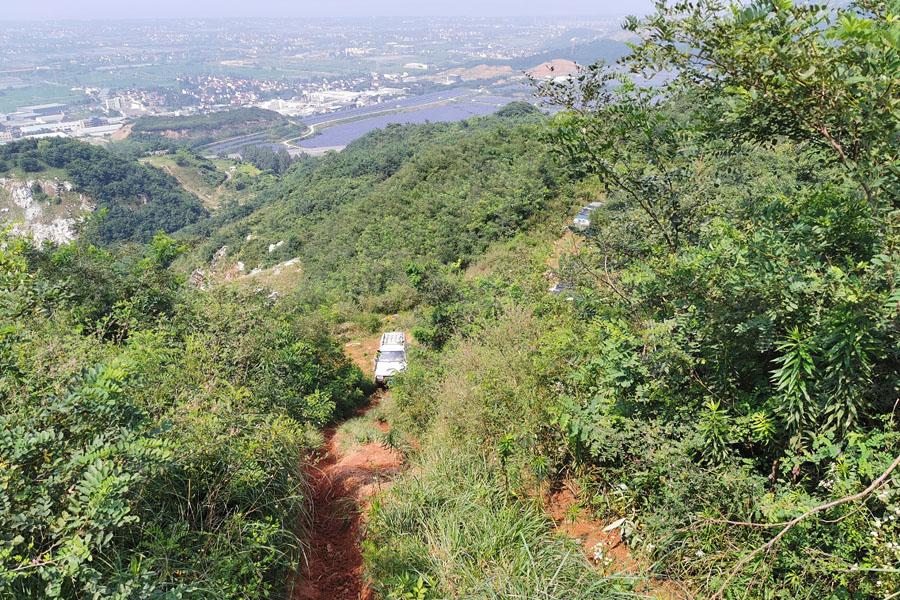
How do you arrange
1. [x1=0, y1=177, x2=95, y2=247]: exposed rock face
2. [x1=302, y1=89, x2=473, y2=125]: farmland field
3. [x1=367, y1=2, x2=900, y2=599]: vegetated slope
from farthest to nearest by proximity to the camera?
[x1=302, y1=89, x2=473, y2=125]: farmland field
[x1=0, y1=177, x2=95, y2=247]: exposed rock face
[x1=367, y1=2, x2=900, y2=599]: vegetated slope

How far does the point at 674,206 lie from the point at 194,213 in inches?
2922

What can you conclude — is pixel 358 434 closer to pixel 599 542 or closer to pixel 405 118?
pixel 599 542

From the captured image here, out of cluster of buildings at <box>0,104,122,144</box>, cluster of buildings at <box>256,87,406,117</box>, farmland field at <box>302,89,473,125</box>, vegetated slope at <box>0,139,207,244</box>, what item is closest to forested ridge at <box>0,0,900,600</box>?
vegetated slope at <box>0,139,207,244</box>

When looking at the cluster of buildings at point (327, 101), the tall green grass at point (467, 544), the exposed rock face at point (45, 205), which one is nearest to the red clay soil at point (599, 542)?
the tall green grass at point (467, 544)

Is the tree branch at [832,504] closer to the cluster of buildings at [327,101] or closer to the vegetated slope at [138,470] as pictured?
the vegetated slope at [138,470]

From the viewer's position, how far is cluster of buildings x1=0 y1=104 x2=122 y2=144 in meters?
108

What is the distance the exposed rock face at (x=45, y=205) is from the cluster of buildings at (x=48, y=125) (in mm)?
59265

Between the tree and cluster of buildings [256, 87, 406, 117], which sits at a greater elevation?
cluster of buildings [256, 87, 406, 117]

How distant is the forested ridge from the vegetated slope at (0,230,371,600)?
0.02 m

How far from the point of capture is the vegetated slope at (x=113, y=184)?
60.2m

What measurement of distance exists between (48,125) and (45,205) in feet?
274

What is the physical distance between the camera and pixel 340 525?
4922 mm

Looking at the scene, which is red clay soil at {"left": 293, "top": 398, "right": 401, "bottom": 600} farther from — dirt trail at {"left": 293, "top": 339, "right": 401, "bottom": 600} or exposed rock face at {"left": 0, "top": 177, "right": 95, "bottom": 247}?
exposed rock face at {"left": 0, "top": 177, "right": 95, "bottom": 247}

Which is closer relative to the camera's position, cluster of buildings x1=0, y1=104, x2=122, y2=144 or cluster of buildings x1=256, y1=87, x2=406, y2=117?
cluster of buildings x1=0, y1=104, x2=122, y2=144
